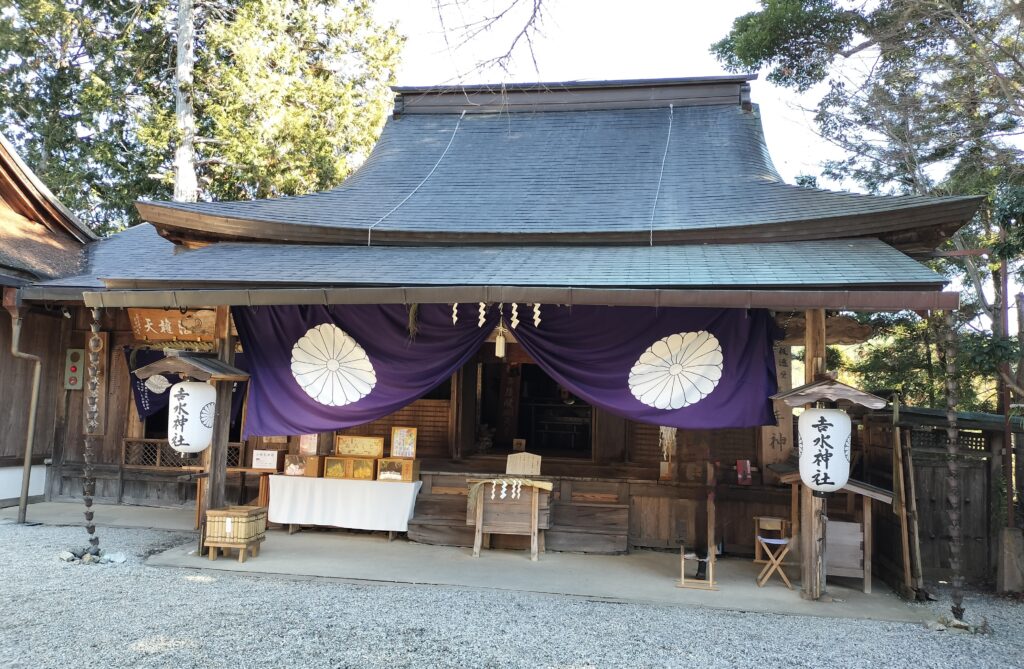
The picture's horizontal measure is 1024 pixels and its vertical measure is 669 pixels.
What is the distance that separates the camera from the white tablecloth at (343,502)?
7.68 m

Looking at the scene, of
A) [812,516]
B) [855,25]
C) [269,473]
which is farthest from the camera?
[855,25]

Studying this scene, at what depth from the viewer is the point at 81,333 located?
9.80 meters

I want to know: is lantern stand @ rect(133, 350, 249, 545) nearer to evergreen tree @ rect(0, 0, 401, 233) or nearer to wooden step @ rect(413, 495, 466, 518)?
wooden step @ rect(413, 495, 466, 518)

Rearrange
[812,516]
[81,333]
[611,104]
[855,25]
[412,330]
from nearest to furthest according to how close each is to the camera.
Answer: [812,516] → [412,330] → [81,333] → [611,104] → [855,25]

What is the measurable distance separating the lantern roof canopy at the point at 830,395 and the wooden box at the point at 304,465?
517 cm

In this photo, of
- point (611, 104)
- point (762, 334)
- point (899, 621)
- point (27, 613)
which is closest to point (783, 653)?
point (899, 621)

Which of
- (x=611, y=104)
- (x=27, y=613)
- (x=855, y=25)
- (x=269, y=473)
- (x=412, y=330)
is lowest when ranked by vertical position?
(x=27, y=613)

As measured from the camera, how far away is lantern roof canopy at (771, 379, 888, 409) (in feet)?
17.6

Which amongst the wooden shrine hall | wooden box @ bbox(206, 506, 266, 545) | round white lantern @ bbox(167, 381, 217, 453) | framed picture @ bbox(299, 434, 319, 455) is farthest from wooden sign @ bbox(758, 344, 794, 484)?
round white lantern @ bbox(167, 381, 217, 453)

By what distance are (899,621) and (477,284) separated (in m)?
4.38

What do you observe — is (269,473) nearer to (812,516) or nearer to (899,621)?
(812,516)

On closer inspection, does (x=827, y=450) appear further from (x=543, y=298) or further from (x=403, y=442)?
(x=403, y=442)

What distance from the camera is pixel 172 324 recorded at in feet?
28.4

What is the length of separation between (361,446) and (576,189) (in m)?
4.19
